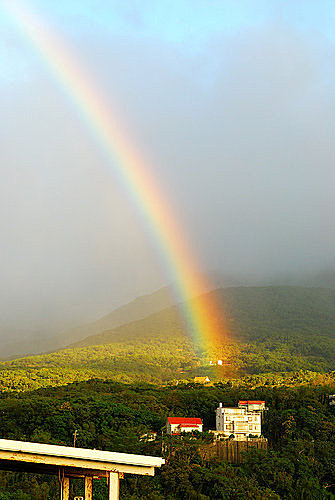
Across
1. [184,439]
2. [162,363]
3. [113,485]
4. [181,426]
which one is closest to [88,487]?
[113,485]

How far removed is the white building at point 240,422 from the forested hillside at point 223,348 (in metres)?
31.6

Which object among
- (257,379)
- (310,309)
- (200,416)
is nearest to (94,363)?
(257,379)

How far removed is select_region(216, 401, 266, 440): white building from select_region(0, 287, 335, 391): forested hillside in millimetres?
31580

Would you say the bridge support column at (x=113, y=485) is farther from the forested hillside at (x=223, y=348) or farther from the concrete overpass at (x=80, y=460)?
the forested hillside at (x=223, y=348)

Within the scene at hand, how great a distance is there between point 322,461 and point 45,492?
12.6m

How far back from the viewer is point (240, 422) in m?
31.5

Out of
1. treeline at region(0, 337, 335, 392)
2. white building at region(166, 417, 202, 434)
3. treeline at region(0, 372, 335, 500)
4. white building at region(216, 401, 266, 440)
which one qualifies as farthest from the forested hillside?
white building at region(166, 417, 202, 434)

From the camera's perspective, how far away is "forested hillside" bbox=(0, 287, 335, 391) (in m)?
74.9

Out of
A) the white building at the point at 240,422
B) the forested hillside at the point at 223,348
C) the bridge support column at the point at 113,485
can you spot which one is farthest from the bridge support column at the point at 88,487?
the forested hillside at the point at 223,348

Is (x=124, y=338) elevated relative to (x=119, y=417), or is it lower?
elevated

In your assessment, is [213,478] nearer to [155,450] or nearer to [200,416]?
[155,450]

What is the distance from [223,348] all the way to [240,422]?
73911 millimetres

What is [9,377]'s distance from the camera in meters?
62.9

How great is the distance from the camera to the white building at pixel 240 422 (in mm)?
31453
